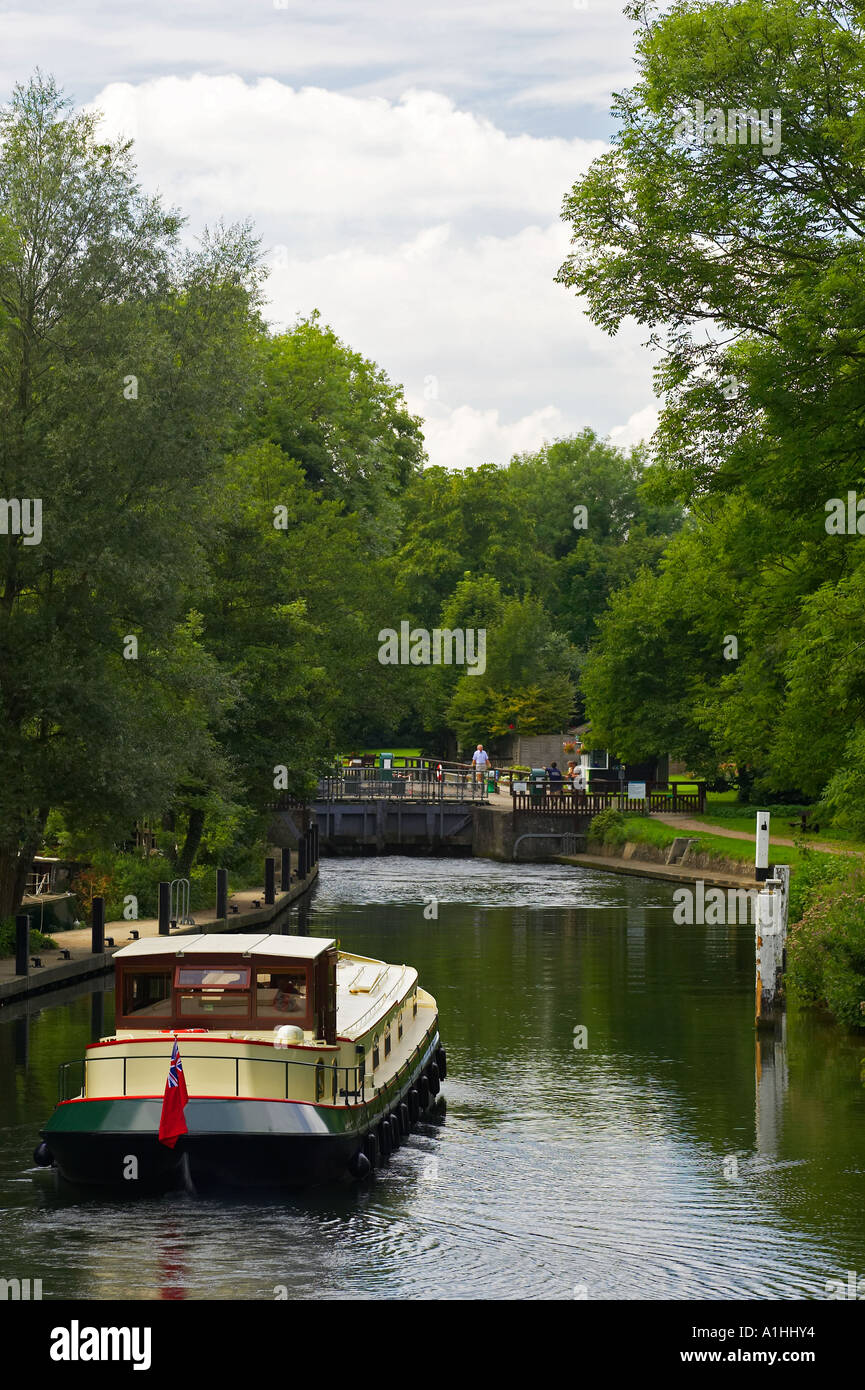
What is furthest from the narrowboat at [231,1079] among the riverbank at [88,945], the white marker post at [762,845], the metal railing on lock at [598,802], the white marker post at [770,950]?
the metal railing on lock at [598,802]

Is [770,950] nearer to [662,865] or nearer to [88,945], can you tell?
[88,945]

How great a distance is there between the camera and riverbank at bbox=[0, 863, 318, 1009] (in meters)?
30.0

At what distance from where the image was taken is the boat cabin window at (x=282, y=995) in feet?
62.4

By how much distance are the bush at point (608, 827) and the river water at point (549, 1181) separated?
30.0 meters

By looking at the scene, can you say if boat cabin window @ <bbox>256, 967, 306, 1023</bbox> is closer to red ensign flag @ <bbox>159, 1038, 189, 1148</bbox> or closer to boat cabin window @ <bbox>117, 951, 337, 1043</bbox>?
boat cabin window @ <bbox>117, 951, 337, 1043</bbox>

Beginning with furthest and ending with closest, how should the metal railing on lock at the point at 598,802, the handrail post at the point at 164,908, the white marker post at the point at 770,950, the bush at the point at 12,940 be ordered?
the metal railing on lock at the point at 598,802 → the handrail post at the point at 164,908 → the bush at the point at 12,940 → the white marker post at the point at 770,950

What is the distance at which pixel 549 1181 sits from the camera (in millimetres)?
18625

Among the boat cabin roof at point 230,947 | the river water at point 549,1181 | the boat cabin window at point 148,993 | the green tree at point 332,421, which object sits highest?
the green tree at point 332,421

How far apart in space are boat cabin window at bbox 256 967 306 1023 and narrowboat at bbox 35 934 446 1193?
0.05 feet

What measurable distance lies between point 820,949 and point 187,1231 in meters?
14.3

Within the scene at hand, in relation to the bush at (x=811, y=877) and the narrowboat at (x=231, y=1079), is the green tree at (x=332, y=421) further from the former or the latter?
the narrowboat at (x=231, y=1079)

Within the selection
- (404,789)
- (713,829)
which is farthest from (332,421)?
(713,829)

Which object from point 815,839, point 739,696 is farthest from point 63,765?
point 815,839

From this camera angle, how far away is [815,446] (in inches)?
1070
